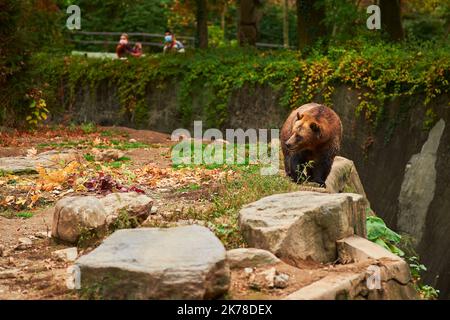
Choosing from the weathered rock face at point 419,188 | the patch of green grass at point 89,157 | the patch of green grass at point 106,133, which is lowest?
the weathered rock face at point 419,188

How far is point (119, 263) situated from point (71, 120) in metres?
19.3

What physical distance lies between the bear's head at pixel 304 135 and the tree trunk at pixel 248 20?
615 inches

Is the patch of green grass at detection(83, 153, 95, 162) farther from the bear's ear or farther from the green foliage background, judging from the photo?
the bear's ear

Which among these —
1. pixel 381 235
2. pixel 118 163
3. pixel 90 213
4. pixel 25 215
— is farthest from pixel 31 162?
pixel 381 235

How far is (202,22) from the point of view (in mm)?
24750

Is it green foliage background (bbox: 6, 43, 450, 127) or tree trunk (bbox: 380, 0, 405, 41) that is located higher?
tree trunk (bbox: 380, 0, 405, 41)

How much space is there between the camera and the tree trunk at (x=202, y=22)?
961 inches

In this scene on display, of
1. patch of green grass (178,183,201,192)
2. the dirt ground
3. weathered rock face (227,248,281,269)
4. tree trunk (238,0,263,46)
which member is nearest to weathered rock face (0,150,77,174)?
the dirt ground

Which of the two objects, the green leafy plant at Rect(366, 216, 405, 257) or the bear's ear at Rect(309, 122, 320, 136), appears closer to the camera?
the green leafy plant at Rect(366, 216, 405, 257)

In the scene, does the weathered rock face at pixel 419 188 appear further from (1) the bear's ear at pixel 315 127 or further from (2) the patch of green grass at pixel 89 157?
(2) the patch of green grass at pixel 89 157

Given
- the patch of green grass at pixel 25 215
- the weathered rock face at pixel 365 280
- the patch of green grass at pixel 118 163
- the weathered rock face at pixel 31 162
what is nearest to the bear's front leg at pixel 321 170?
the weathered rock face at pixel 365 280

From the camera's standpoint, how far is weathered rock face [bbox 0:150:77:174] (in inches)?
481

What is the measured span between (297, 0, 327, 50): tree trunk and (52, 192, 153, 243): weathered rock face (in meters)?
12.8

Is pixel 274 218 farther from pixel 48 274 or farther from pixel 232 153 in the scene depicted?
pixel 232 153
